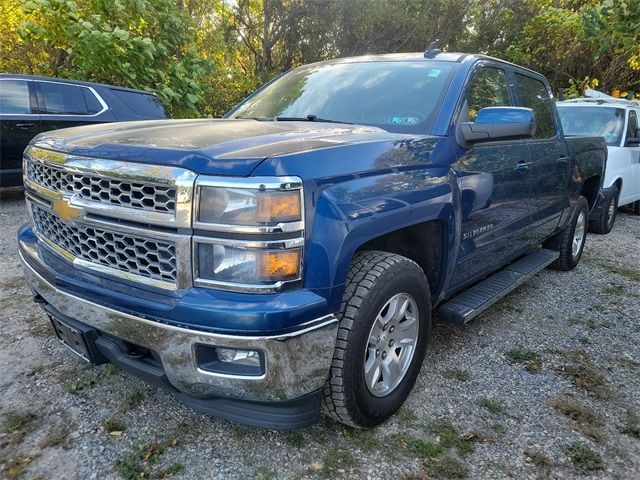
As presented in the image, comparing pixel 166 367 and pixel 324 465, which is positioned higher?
pixel 166 367

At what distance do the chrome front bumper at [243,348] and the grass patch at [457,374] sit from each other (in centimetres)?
127

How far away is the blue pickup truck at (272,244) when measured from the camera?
1.77 m

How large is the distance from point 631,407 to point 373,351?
162cm

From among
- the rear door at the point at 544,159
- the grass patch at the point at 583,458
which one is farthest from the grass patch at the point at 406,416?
the rear door at the point at 544,159

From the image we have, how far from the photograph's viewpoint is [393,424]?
2469 millimetres

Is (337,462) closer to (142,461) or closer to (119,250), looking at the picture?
(142,461)

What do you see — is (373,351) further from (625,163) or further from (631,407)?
(625,163)

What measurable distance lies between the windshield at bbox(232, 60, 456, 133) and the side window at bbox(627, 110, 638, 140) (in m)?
5.76

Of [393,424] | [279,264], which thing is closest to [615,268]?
[393,424]

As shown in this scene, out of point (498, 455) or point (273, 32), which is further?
point (273, 32)

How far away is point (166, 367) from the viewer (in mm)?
1898

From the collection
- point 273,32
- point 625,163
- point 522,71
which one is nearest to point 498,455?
point 522,71

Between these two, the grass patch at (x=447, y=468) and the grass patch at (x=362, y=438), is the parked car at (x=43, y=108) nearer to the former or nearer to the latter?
the grass patch at (x=362, y=438)

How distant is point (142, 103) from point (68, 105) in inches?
41.4
